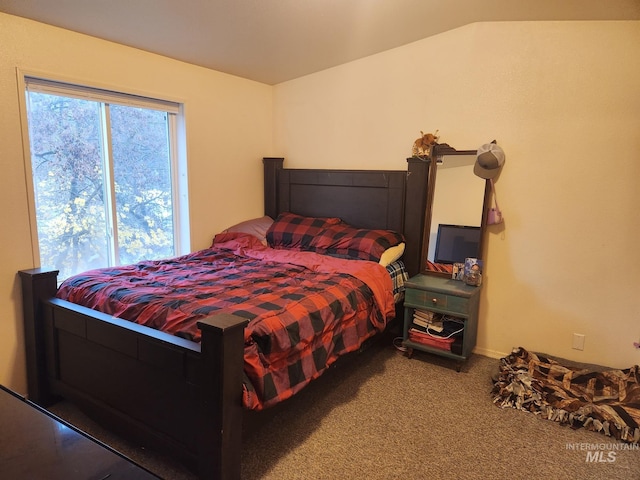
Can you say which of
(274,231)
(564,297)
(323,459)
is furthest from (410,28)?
(323,459)

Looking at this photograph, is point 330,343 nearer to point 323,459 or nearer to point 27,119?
point 323,459

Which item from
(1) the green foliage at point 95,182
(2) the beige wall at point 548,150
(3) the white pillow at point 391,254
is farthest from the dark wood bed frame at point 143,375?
(2) the beige wall at point 548,150

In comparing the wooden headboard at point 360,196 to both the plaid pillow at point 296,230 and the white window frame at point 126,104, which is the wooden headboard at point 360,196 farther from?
the white window frame at point 126,104

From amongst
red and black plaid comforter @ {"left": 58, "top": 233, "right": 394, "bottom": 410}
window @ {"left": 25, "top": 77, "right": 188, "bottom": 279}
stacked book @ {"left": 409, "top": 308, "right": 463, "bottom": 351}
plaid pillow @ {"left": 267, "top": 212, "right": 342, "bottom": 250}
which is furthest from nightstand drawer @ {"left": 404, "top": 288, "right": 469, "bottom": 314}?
window @ {"left": 25, "top": 77, "right": 188, "bottom": 279}

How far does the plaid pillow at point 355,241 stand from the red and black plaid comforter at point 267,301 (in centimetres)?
15

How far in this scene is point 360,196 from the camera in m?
3.55

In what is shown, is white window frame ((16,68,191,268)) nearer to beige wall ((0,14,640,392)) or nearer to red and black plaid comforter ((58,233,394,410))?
beige wall ((0,14,640,392))

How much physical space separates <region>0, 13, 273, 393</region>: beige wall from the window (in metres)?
0.11

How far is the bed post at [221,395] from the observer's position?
1.53 m

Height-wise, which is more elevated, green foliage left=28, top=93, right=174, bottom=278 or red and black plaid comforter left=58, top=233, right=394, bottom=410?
green foliage left=28, top=93, right=174, bottom=278

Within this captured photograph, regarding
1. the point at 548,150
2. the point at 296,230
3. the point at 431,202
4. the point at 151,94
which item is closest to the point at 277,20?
the point at 151,94

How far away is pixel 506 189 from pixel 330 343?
1766 mm

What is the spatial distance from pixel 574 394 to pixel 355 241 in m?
1.72

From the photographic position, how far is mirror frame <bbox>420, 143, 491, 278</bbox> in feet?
9.83
